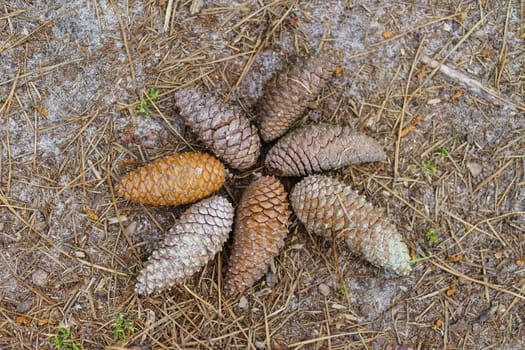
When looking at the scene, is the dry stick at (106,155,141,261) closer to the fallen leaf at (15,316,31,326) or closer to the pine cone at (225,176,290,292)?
the pine cone at (225,176,290,292)

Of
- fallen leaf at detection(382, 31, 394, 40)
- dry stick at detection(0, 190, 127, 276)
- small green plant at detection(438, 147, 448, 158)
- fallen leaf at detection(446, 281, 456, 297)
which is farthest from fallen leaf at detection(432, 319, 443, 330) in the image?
dry stick at detection(0, 190, 127, 276)

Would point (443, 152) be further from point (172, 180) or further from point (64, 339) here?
point (64, 339)

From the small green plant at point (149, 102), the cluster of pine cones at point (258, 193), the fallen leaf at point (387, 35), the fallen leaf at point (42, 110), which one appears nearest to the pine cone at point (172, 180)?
the cluster of pine cones at point (258, 193)

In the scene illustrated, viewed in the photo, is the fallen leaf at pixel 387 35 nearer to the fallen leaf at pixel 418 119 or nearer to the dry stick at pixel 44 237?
the fallen leaf at pixel 418 119

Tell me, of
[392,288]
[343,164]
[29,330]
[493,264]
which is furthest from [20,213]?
[493,264]

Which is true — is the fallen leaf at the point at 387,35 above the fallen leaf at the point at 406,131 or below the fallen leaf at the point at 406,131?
above

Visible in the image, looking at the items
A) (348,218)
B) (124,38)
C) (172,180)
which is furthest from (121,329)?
(124,38)
